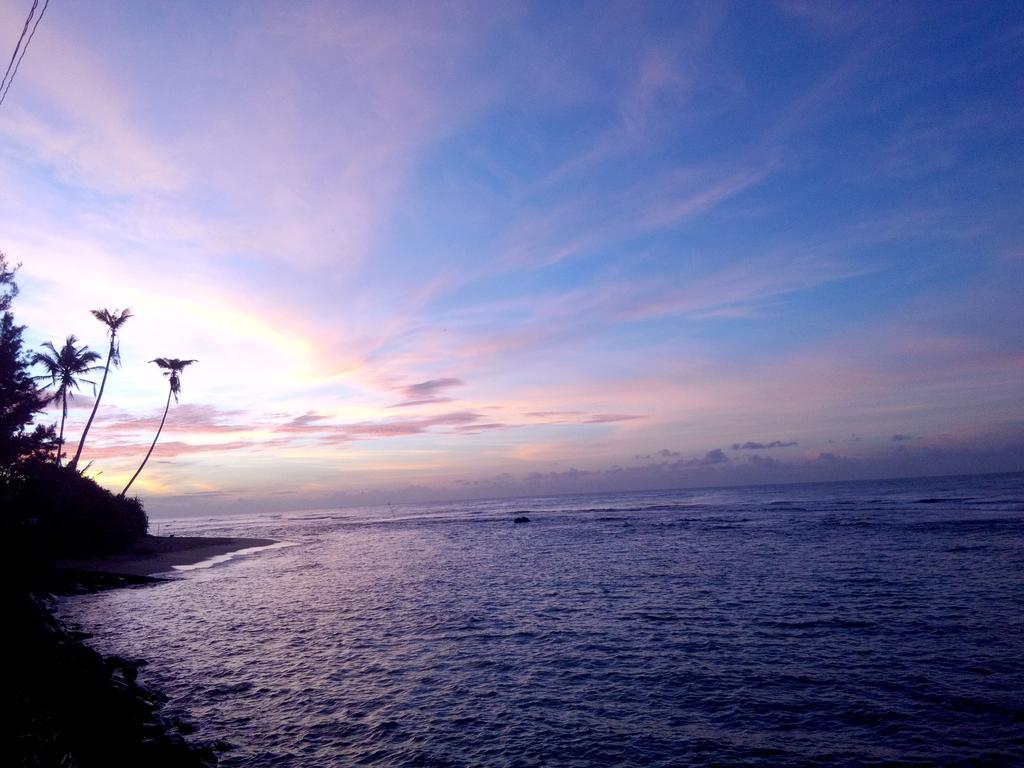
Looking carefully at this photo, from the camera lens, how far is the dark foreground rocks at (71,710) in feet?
33.2

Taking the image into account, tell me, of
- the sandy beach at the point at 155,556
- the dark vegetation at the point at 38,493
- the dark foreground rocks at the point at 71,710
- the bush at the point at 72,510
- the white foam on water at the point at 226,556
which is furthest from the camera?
the white foam on water at the point at 226,556

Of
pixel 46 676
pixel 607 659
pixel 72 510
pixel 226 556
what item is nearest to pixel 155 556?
pixel 226 556

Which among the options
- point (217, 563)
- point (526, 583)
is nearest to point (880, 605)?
point (526, 583)

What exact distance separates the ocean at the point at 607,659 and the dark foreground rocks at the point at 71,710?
Answer: 4.49 ft

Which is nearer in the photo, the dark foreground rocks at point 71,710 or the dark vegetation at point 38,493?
the dark foreground rocks at point 71,710

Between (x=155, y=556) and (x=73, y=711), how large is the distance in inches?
1855

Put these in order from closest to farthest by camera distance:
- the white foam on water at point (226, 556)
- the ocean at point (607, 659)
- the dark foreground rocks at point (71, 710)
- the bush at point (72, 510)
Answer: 1. the dark foreground rocks at point (71, 710)
2. the ocean at point (607, 659)
3. the bush at point (72, 510)
4. the white foam on water at point (226, 556)

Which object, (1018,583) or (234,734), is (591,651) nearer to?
(234,734)

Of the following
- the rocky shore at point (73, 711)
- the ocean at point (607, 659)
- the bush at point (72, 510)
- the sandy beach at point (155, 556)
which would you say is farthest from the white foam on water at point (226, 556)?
the rocky shore at point (73, 711)

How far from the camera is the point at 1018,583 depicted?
26.7 m

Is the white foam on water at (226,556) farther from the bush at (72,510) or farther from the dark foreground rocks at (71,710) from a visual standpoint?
the dark foreground rocks at (71,710)

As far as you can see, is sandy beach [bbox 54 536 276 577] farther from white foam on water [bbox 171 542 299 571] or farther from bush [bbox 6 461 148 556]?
bush [bbox 6 461 148 556]

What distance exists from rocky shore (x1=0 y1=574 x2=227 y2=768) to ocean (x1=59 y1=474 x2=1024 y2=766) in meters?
1.39

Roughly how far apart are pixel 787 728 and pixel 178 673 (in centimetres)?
1893
